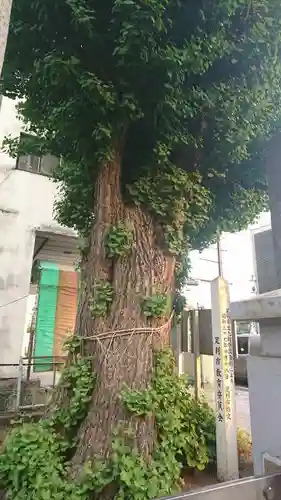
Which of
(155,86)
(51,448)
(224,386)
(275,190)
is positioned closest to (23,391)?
(51,448)

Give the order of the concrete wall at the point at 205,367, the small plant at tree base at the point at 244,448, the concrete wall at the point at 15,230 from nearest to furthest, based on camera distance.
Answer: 1. the small plant at tree base at the point at 244,448
2. the concrete wall at the point at 15,230
3. the concrete wall at the point at 205,367

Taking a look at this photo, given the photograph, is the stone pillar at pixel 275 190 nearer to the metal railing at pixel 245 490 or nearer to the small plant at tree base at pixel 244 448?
the small plant at tree base at pixel 244 448

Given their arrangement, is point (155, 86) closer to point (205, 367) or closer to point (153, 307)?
point (153, 307)

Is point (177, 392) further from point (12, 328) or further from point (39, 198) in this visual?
point (39, 198)

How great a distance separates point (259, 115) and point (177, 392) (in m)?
3.87

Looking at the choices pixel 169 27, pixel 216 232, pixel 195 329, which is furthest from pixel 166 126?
pixel 195 329

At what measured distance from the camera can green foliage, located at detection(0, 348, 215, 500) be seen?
3221 mm

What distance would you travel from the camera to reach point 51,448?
3645 mm

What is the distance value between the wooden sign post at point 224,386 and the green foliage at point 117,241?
160 cm

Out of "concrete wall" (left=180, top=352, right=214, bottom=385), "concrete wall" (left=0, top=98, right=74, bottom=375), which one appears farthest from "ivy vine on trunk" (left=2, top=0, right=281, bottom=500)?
"concrete wall" (left=180, top=352, right=214, bottom=385)

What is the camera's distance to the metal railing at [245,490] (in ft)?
3.41

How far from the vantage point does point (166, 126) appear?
4285 mm

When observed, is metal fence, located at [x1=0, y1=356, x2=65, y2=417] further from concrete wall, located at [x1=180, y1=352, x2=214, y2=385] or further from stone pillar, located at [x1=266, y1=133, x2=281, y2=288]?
stone pillar, located at [x1=266, y1=133, x2=281, y2=288]

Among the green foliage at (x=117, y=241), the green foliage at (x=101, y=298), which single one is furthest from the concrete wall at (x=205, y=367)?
the green foliage at (x=117, y=241)
